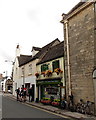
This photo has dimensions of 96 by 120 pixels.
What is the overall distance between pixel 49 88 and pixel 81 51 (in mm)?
7210

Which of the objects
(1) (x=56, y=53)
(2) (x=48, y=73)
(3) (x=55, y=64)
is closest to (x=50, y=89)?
(2) (x=48, y=73)

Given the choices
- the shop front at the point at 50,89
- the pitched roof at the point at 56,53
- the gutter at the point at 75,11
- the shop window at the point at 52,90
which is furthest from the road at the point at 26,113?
the gutter at the point at 75,11

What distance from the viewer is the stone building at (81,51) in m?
12.7

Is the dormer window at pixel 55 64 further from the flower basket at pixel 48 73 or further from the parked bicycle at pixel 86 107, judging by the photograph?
the parked bicycle at pixel 86 107

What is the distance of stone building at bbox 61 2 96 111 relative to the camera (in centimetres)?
1269

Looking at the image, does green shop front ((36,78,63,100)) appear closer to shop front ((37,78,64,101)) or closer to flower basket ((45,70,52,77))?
shop front ((37,78,64,101))

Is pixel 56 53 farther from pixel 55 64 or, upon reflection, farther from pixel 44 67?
pixel 44 67

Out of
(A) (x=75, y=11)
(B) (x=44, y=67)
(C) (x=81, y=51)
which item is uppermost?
(A) (x=75, y=11)

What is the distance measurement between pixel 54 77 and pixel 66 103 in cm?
379

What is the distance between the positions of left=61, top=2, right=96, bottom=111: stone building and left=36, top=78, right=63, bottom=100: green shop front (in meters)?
2.09

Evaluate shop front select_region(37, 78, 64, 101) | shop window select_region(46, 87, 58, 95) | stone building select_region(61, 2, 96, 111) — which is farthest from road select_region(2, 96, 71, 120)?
shop window select_region(46, 87, 58, 95)

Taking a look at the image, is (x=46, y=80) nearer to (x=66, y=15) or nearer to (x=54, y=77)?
(x=54, y=77)

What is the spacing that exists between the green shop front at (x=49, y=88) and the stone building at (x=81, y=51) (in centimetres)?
209

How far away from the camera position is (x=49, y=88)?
19672 millimetres
